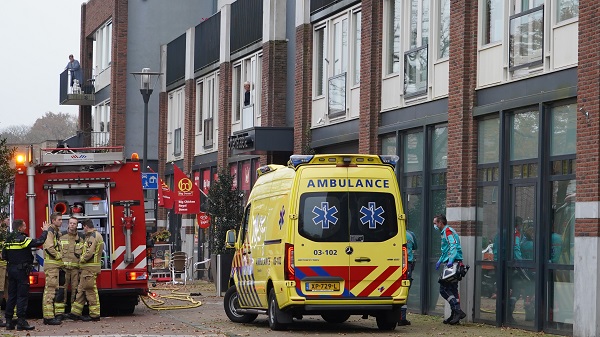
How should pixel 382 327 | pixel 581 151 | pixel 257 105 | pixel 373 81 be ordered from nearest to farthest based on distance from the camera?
pixel 581 151
pixel 382 327
pixel 373 81
pixel 257 105

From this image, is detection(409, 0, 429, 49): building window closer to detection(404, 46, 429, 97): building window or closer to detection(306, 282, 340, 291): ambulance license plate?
detection(404, 46, 429, 97): building window

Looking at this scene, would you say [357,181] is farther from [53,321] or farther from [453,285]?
[53,321]

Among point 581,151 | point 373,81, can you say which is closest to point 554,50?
point 581,151

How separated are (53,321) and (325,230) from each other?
18.6 ft

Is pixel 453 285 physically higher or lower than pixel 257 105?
lower

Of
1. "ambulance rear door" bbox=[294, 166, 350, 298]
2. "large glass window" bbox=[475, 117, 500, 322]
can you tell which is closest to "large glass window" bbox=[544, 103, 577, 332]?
"large glass window" bbox=[475, 117, 500, 322]

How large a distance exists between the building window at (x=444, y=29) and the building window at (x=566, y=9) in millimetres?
4343

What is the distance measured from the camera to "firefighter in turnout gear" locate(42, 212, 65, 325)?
21000 millimetres

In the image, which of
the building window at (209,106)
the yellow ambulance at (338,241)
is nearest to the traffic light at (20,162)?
the yellow ambulance at (338,241)

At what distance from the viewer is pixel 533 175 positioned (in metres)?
19.2

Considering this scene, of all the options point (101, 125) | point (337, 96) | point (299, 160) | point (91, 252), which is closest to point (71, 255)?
point (91, 252)

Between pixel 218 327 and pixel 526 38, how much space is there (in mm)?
6754

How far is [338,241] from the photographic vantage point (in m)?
18.0

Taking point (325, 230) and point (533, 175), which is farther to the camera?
point (533, 175)
